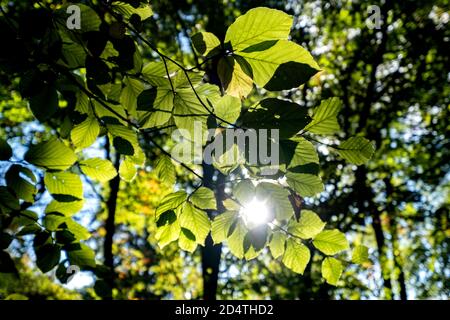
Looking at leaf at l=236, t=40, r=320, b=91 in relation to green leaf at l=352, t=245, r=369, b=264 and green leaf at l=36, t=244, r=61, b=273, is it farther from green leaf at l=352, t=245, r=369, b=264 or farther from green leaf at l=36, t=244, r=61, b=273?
green leaf at l=36, t=244, r=61, b=273

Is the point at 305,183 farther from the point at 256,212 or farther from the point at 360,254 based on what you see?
the point at 360,254

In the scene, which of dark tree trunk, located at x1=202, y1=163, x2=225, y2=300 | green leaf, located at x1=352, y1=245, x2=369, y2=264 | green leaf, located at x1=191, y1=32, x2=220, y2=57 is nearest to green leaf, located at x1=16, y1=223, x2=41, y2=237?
green leaf, located at x1=191, y1=32, x2=220, y2=57

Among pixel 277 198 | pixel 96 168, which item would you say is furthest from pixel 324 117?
pixel 96 168

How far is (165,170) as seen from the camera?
1322mm

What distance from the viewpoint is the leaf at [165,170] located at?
1316mm

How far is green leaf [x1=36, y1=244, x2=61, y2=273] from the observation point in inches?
40.7

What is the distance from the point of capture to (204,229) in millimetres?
1170

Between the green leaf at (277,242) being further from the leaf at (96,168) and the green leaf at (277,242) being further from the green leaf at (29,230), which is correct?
the green leaf at (29,230)

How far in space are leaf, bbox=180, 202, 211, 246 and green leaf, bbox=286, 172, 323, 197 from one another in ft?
1.18

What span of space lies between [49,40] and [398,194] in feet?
33.6

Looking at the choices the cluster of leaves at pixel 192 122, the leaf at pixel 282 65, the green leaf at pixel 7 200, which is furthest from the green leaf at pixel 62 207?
the leaf at pixel 282 65

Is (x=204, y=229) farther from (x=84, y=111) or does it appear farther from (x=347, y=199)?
(x=347, y=199)

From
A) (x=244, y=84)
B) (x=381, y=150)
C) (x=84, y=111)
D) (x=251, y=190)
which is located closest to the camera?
(x=244, y=84)
